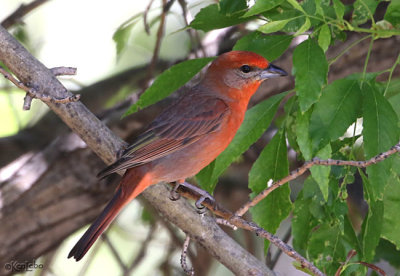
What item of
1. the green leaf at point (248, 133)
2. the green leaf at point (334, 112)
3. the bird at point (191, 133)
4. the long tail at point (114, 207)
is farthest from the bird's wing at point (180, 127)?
the green leaf at point (334, 112)

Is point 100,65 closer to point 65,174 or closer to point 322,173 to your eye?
point 65,174

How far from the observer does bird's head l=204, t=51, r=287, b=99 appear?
12.1 ft

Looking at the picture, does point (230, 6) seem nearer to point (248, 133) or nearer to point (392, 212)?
point (248, 133)

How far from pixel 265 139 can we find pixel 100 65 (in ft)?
5.74

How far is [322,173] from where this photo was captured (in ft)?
8.98

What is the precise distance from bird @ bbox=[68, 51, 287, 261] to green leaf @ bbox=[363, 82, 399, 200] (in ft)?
3.05

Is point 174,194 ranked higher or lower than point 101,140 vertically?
lower

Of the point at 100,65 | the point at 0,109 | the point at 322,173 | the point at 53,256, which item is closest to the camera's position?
the point at 322,173

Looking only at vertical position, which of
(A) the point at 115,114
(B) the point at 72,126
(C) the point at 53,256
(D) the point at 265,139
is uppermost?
(B) the point at 72,126

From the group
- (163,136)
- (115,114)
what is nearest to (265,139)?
(115,114)

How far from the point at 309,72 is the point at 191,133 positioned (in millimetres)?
1123

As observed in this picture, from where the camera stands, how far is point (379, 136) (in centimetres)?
278

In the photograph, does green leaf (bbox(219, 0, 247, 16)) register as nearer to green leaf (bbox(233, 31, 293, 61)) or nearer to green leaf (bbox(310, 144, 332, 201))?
green leaf (bbox(233, 31, 293, 61))

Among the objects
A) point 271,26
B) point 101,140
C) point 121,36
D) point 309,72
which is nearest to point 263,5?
point 271,26
